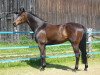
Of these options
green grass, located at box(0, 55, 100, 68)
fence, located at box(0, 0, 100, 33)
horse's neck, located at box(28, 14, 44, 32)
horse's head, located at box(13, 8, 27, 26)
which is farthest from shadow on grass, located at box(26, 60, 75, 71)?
fence, located at box(0, 0, 100, 33)

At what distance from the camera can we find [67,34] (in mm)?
10672

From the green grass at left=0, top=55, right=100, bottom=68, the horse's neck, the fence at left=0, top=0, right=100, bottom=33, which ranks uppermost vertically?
the horse's neck

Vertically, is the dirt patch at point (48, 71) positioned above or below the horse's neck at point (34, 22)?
below

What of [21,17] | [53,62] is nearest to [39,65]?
[53,62]

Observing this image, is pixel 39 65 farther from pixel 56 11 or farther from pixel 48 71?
pixel 56 11

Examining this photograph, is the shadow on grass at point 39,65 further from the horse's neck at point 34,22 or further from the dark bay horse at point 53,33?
the horse's neck at point 34,22

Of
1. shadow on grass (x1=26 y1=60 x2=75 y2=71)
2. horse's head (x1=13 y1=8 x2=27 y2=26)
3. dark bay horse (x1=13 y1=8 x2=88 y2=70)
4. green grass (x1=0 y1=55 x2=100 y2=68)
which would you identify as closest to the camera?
dark bay horse (x1=13 y1=8 x2=88 y2=70)

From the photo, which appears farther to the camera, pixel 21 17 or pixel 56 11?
pixel 56 11

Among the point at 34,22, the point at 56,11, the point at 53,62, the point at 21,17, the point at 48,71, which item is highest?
the point at 21,17

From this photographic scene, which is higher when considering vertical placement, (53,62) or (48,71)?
(48,71)

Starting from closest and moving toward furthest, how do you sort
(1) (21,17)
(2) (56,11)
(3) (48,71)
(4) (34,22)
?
(3) (48,71) → (1) (21,17) → (4) (34,22) → (2) (56,11)

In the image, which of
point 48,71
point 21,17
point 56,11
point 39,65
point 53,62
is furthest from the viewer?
point 56,11

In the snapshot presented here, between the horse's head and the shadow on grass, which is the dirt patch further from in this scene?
the horse's head

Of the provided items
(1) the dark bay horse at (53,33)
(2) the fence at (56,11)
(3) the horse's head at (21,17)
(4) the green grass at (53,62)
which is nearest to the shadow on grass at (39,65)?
(4) the green grass at (53,62)
